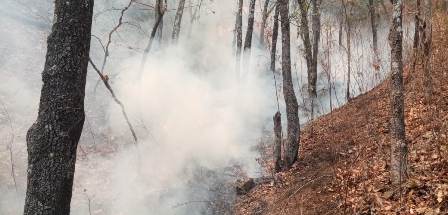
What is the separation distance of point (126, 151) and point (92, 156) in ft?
3.06

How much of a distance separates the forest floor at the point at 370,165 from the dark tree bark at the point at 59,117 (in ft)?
10.7

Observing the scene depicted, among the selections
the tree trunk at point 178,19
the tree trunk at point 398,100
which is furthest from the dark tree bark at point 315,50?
the tree trunk at point 398,100

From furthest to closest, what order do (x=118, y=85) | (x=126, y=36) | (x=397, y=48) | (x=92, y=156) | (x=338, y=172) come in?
(x=126, y=36) < (x=118, y=85) < (x=92, y=156) < (x=338, y=172) < (x=397, y=48)

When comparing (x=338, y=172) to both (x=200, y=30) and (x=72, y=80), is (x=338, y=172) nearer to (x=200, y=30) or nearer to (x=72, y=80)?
(x=72, y=80)

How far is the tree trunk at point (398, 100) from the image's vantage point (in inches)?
231

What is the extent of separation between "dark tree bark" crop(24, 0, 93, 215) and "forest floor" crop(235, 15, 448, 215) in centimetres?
327

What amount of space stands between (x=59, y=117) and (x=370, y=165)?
16.8ft

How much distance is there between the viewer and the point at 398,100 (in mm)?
5922

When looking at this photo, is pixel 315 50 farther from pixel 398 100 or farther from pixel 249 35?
→ pixel 398 100

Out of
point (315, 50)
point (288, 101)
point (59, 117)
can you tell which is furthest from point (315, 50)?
point (59, 117)

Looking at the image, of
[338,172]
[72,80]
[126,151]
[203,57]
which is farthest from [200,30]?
[72,80]

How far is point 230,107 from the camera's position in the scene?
54.1 feet

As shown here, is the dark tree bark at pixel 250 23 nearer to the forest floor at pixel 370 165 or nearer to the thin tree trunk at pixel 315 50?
the thin tree trunk at pixel 315 50

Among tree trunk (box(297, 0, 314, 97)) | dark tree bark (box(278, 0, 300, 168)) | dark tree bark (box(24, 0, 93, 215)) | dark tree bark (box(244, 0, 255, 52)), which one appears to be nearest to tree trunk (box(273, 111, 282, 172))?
dark tree bark (box(278, 0, 300, 168))
